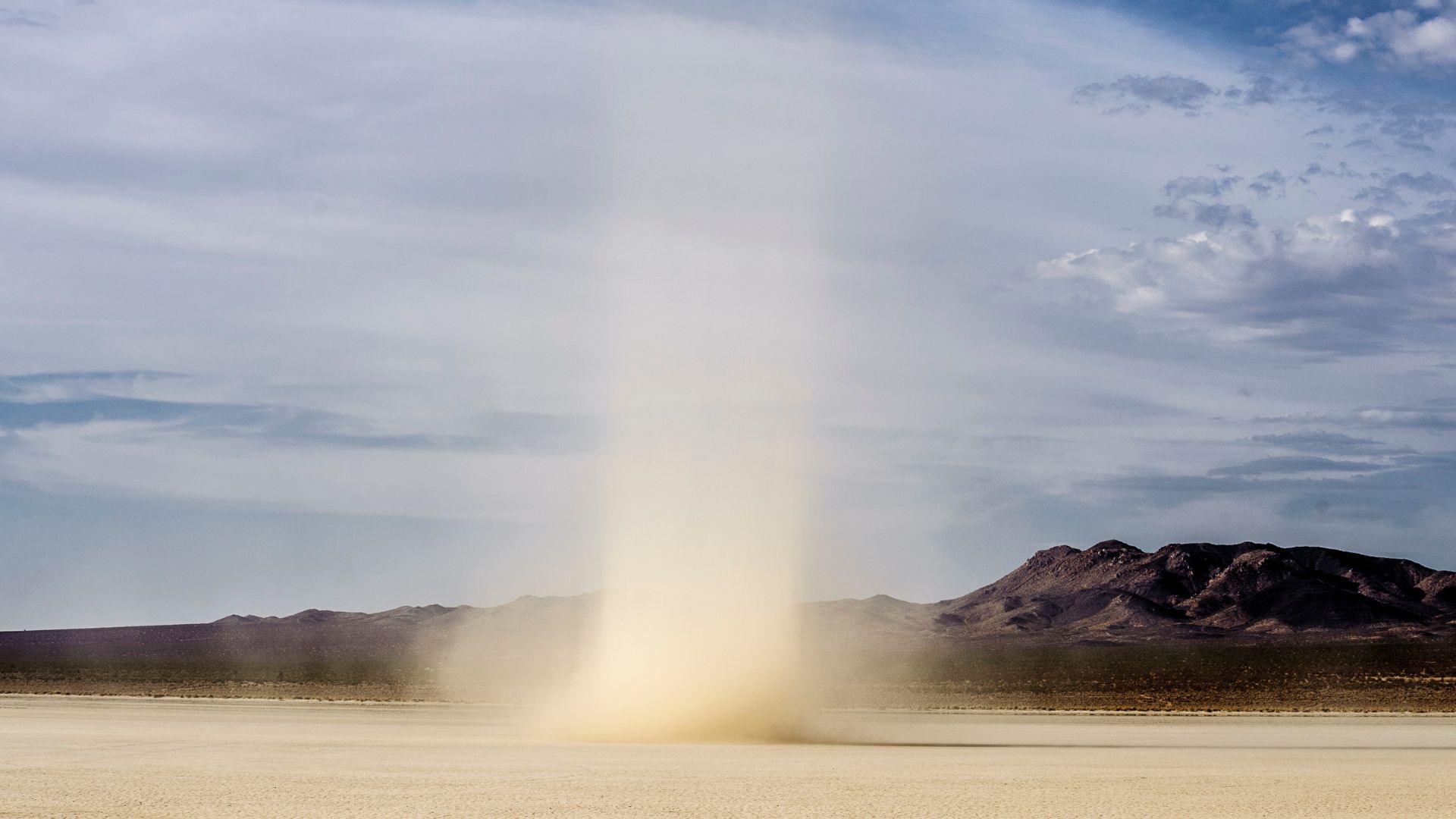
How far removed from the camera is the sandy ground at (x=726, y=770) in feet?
100

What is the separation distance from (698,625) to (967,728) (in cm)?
1099

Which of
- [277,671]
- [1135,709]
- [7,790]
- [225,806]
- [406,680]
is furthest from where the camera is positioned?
[277,671]

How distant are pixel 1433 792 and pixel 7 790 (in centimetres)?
3083

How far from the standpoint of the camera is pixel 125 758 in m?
40.0

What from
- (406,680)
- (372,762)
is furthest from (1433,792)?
(406,680)

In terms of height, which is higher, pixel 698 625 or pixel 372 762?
pixel 698 625

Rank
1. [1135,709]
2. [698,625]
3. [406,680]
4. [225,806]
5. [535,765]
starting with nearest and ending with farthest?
[225,806] < [535,765] < [698,625] < [1135,709] < [406,680]

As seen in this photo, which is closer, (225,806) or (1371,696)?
(225,806)

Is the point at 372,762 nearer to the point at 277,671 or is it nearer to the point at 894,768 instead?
the point at 894,768

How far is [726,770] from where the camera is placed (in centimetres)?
3747

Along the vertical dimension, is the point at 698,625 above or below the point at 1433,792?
above

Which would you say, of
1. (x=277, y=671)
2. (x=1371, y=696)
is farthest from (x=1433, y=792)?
(x=277, y=671)

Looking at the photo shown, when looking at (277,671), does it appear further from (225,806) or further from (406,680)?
(225,806)

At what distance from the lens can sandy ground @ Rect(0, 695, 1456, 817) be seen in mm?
30484
